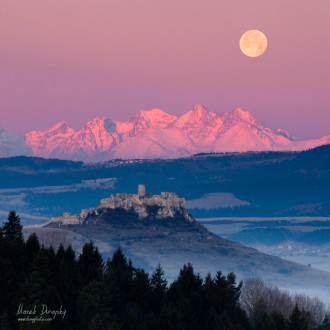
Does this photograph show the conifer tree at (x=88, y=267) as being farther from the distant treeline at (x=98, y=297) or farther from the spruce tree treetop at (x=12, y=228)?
the spruce tree treetop at (x=12, y=228)

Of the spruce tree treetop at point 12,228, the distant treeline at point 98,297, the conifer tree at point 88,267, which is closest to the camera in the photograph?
the distant treeline at point 98,297

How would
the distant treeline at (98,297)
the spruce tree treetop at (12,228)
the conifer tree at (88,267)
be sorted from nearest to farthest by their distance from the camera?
the distant treeline at (98,297), the conifer tree at (88,267), the spruce tree treetop at (12,228)

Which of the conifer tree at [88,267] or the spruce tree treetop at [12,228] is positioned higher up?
the spruce tree treetop at [12,228]

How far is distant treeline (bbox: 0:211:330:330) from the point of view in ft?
492

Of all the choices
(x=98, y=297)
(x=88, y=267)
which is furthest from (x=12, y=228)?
(x=98, y=297)

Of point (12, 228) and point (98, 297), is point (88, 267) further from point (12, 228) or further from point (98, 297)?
point (12, 228)

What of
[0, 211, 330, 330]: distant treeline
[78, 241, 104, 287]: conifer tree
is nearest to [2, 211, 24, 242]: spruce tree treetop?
[0, 211, 330, 330]: distant treeline

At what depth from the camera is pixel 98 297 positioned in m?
153

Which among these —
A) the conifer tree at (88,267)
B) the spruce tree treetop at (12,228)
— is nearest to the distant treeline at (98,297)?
the conifer tree at (88,267)

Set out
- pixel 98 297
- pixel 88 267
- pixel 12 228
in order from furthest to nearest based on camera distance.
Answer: pixel 12 228
pixel 88 267
pixel 98 297

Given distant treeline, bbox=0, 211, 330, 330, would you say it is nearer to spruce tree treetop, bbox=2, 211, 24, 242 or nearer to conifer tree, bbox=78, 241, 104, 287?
conifer tree, bbox=78, 241, 104, 287

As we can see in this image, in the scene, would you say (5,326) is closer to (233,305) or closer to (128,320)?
(128,320)

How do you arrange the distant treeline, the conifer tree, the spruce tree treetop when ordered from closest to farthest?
the distant treeline, the conifer tree, the spruce tree treetop

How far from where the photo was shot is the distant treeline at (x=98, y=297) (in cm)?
15000
